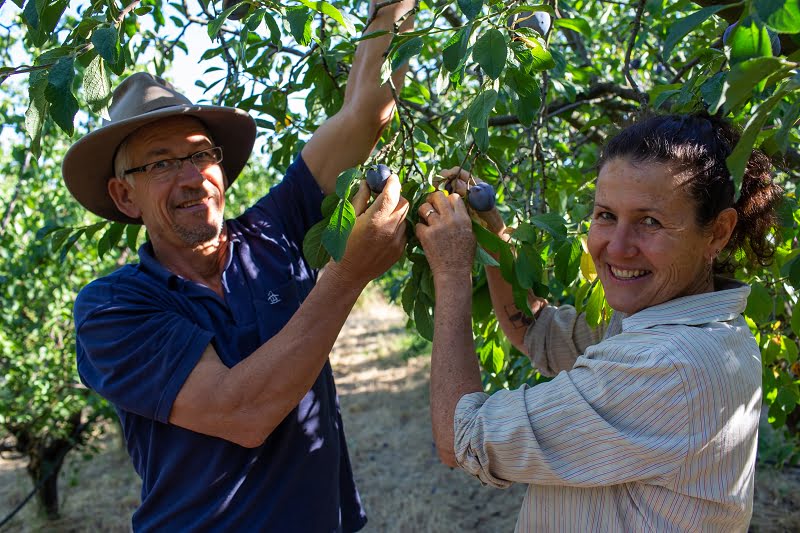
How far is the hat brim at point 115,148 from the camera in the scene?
1963 mm

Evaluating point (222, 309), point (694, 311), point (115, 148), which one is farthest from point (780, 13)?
point (115, 148)

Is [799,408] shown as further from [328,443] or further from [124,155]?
[124,155]

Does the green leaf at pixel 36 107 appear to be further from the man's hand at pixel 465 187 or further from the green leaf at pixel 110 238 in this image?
the green leaf at pixel 110 238

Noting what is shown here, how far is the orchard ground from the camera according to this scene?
4824 mm

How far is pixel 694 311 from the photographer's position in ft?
4.22

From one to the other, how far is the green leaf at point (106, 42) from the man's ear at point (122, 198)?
32.8 inches

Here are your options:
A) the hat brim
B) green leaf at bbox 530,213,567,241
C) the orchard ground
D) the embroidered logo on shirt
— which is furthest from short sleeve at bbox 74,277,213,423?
the orchard ground

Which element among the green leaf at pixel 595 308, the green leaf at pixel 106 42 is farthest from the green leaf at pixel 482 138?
the green leaf at pixel 106 42

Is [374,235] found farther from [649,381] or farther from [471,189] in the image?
[649,381]

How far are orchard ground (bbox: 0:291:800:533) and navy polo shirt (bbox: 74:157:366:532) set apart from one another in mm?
3137

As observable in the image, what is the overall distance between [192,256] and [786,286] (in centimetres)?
163

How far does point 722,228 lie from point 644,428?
1.37 feet

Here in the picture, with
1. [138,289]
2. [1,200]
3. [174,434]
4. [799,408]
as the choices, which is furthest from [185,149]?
[1,200]

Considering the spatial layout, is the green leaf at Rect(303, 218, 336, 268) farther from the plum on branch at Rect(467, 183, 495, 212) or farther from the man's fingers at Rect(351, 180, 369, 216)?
the plum on branch at Rect(467, 183, 495, 212)
